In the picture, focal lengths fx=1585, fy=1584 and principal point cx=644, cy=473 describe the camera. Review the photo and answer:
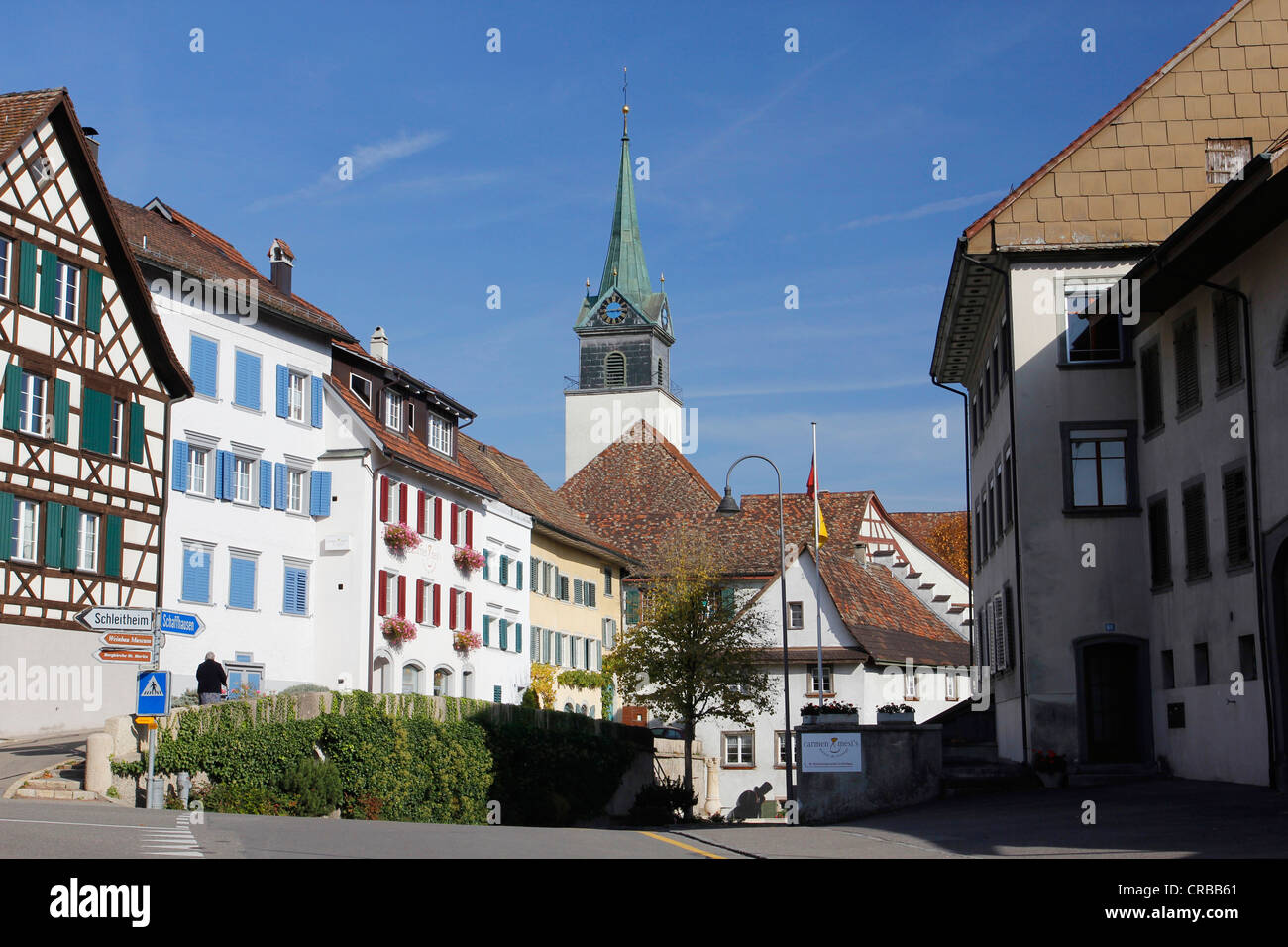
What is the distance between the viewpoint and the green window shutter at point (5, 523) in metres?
33.5

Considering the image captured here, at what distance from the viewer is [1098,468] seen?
30.0 m

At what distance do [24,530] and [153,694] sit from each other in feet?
47.3

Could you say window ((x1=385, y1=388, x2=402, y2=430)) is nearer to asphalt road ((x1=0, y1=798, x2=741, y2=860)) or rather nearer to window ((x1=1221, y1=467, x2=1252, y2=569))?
asphalt road ((x1=0, y1=798, x2=741, y2=860))

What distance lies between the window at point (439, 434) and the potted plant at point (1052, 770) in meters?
28.8

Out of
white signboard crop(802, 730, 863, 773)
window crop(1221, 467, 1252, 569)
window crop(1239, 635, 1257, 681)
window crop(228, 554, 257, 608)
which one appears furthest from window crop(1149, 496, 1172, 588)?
window crop(228, 554, 257, 608)

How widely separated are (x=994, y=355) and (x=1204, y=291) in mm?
8494

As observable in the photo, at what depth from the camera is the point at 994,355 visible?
34406 millimetres

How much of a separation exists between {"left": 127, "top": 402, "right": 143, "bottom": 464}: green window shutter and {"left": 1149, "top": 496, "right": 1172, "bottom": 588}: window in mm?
23777

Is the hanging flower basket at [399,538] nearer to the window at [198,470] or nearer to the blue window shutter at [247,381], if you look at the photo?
the blue window shutter at [247,381]

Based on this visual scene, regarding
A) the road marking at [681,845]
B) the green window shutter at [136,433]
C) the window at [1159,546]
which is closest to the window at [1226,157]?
the window at [1159,546]

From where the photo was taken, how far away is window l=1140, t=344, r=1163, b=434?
28641 millimetres

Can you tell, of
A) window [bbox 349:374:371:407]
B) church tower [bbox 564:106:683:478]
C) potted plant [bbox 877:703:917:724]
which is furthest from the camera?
church tower [bbox 564:106:683:478]

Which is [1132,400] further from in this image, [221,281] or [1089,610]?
[221,281]
